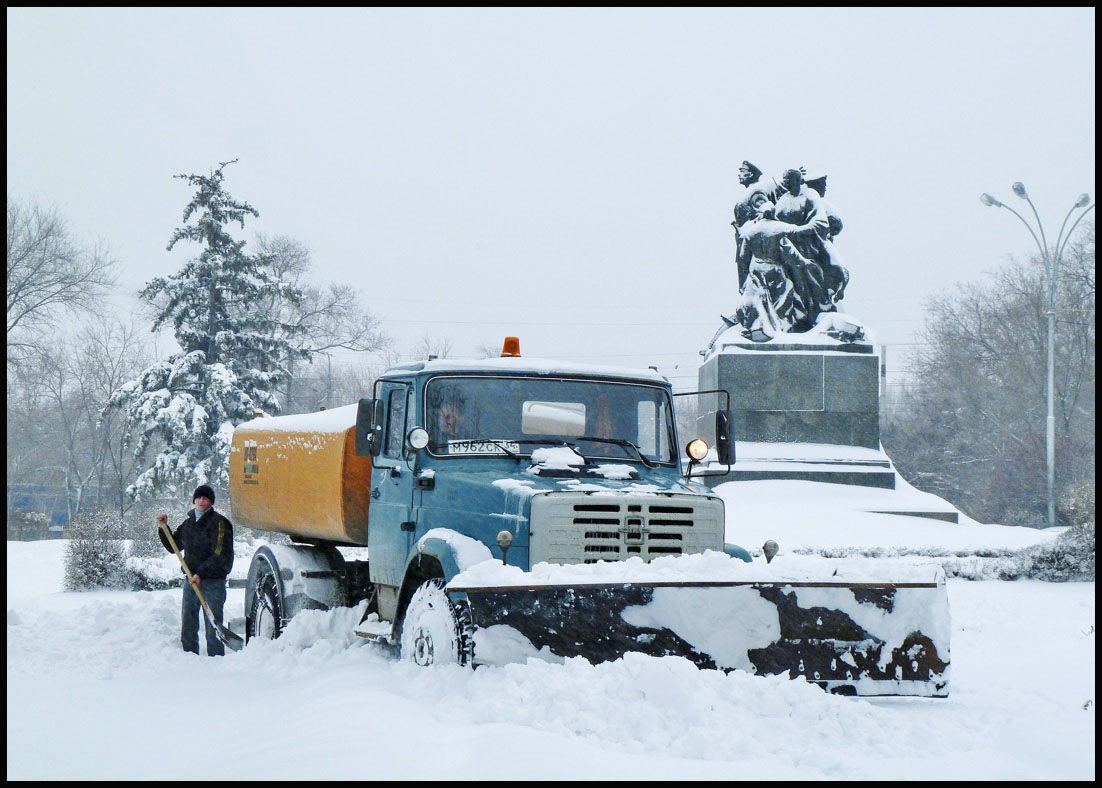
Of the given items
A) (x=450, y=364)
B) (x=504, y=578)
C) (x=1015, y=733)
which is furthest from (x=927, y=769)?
(x=450, y=364)

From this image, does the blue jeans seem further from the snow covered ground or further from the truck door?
the truck door

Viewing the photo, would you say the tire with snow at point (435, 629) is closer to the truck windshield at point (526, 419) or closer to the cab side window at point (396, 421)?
the truck windshield at point (526, 419)

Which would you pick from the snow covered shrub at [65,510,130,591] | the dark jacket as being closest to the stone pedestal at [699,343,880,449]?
the snow covered shrub at [65,510,130,591]

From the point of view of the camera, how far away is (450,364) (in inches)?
321

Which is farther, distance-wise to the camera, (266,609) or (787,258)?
(787,258)

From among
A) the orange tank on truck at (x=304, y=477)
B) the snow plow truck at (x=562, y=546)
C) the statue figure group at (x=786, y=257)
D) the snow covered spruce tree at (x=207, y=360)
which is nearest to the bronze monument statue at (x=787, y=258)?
the statue figure group at (x=786, y=257)

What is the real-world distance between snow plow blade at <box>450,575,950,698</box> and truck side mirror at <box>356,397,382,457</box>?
1878 millimetres

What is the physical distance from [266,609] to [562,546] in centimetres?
385

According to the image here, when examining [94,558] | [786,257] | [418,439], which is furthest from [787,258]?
[418,439]

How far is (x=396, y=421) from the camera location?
8.45 metres

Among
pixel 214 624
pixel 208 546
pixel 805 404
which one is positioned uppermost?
pixel 805 404

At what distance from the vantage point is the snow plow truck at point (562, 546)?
658cm

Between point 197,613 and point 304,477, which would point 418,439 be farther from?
point 197,613

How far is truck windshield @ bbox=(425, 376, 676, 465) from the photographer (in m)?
8.00
